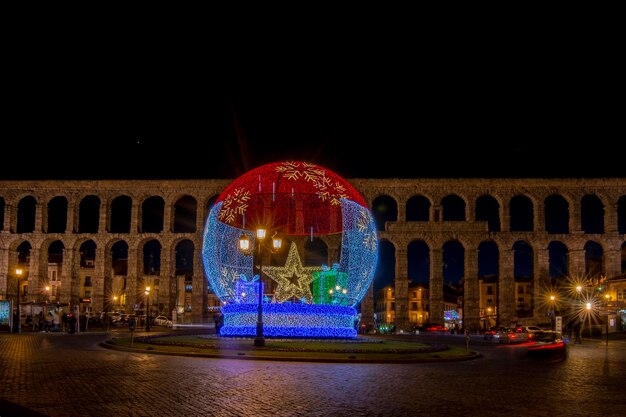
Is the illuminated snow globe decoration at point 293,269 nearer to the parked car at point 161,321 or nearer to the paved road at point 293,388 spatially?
the paved road at point 293,388

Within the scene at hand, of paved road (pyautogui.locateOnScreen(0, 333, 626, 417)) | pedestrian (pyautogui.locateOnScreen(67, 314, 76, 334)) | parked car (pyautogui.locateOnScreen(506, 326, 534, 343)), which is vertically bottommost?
parked car (pyautogui.locateOnScreen(506, 326, 534, 343))

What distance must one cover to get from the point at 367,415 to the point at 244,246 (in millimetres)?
15330

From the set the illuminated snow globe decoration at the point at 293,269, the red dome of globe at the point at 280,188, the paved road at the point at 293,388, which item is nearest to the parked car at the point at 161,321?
the red dome of globe at the point at 280,188

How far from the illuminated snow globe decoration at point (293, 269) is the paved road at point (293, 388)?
34.5ft

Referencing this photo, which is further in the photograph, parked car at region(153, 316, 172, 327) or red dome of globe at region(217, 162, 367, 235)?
parked car at region(153, 316, 172, 327)

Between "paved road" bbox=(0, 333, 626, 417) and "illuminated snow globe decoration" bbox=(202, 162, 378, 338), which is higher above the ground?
"illuminated snow globe decoration" bbox=(202, 162, 378, 338)

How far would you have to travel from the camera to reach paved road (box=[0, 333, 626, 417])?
34.7 feet

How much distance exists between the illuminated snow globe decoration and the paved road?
34.5 ft

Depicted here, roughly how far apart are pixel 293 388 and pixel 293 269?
1799cm

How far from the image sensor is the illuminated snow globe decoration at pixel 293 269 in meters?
29.9

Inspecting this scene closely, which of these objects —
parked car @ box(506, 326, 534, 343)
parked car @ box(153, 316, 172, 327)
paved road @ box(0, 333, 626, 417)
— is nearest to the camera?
paved road @ box(0, 333, 626, 417)

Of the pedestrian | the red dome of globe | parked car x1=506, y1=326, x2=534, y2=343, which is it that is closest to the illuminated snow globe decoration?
the red dome of globe

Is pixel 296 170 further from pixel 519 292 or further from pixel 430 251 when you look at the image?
pixel 519 292

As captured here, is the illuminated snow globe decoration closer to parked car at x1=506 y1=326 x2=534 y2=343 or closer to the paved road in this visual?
the paved road
